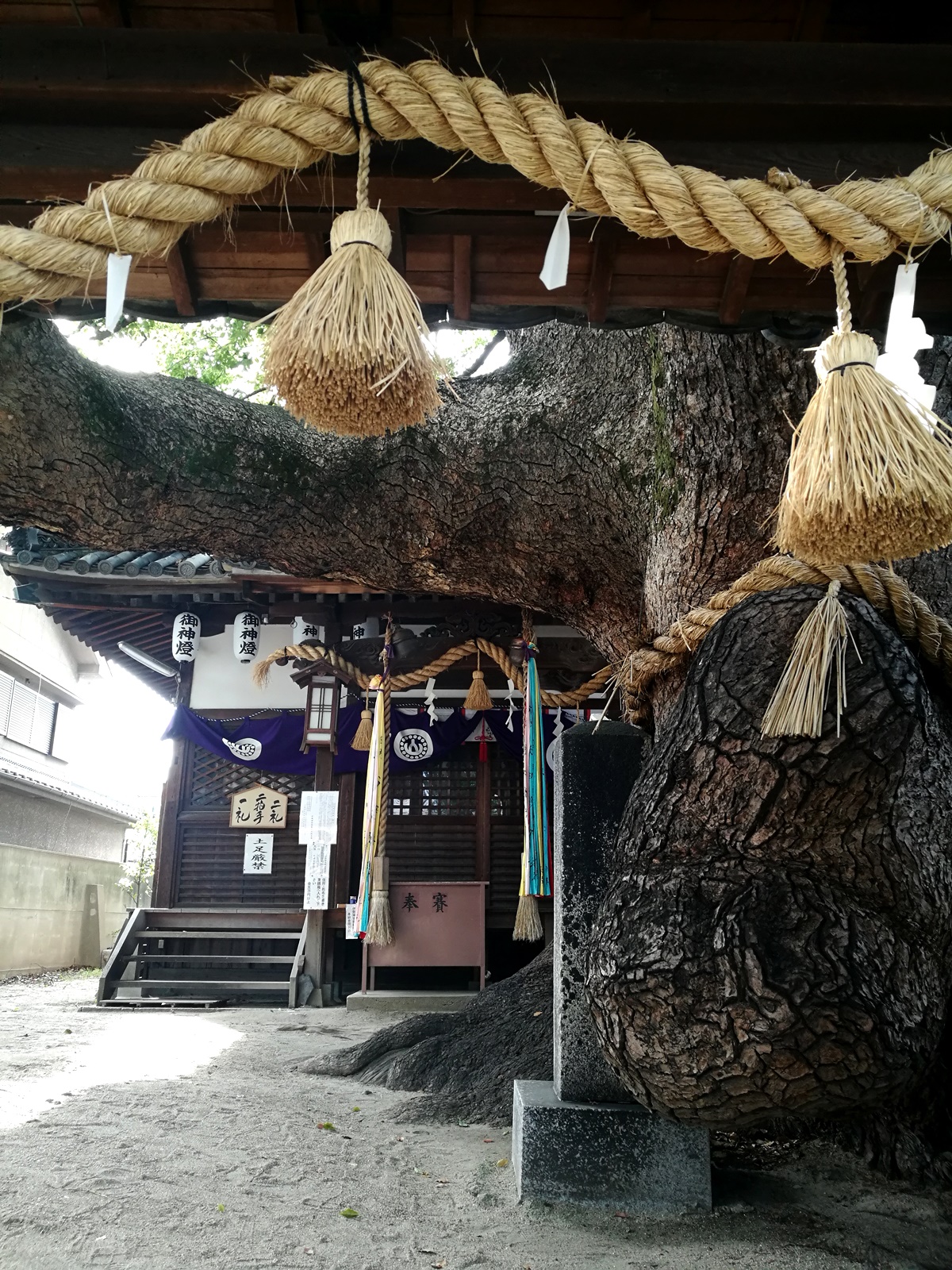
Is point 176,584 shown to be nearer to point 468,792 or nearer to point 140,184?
point 468,792

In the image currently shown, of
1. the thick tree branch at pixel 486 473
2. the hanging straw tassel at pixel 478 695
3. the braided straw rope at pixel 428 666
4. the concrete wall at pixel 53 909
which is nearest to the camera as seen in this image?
the thick tree branch at pixel 486 473

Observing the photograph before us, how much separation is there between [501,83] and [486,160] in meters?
0.37

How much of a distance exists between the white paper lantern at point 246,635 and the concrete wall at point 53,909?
Result: 5.18 m

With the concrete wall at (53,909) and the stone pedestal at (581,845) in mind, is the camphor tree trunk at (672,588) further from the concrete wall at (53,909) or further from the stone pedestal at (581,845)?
the concrete wall at (53,909)

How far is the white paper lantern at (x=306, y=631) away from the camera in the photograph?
31.0ft

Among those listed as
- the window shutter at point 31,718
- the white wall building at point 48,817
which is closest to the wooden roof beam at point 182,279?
the white wall building at point 48,817

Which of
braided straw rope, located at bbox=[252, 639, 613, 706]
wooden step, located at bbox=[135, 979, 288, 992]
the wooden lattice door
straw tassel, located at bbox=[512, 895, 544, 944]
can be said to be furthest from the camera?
the wooden lattice door

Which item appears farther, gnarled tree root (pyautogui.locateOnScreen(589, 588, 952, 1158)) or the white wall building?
the white wall building

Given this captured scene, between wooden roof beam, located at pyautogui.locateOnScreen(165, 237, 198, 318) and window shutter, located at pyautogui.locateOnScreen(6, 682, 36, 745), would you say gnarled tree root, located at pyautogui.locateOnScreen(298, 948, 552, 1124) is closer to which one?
wooden roof beam, located at pyautogui.locateOnScreen(165, 237, 198, 318)

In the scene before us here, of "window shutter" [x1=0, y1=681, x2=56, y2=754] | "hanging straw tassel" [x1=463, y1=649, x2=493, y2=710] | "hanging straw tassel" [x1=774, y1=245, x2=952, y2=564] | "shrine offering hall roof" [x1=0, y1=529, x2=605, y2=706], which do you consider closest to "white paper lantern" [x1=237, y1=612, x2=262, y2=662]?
"shrine offering hall roof" [x1=0, y1=529, x2=605, y2=706]

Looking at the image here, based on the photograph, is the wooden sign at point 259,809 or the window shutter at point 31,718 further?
the window shutter at point 31,718

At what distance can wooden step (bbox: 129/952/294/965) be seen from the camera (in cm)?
891

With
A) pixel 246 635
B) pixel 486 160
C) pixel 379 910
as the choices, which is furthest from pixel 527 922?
pixel 486 160

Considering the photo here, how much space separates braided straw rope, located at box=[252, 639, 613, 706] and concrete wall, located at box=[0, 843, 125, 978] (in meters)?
6.02
